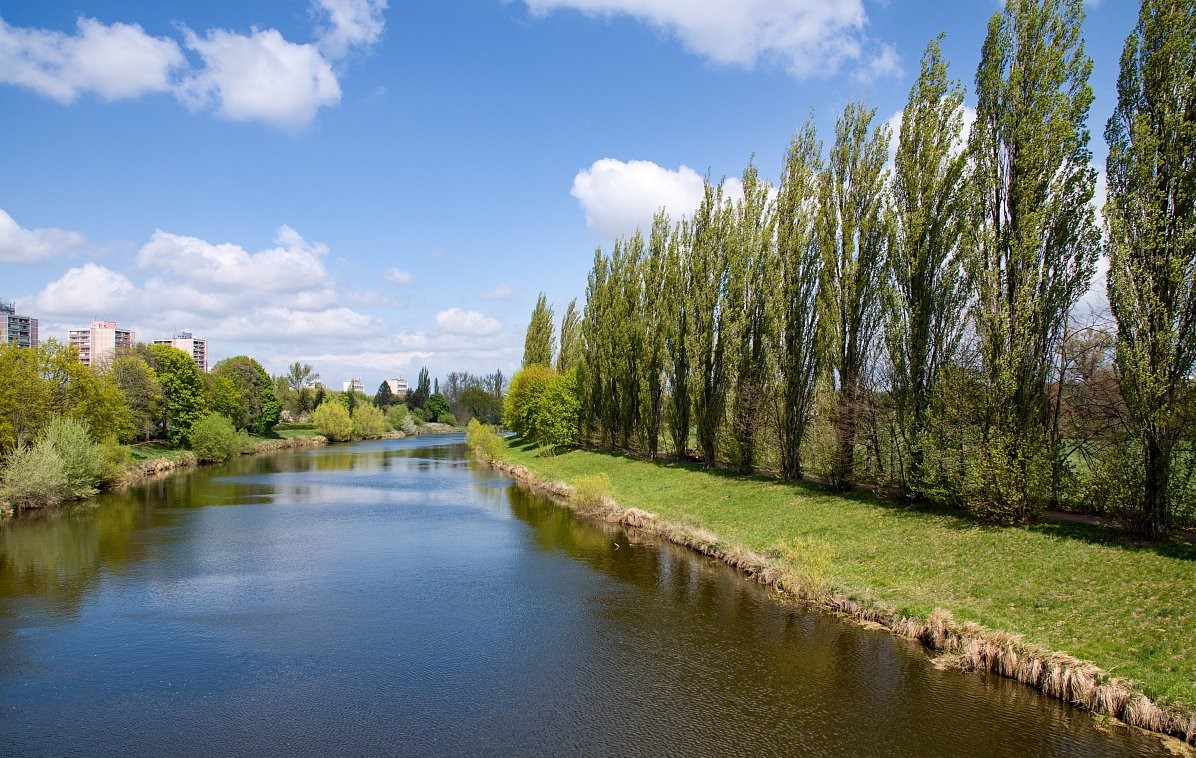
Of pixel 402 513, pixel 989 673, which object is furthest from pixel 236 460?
pixel 989 673

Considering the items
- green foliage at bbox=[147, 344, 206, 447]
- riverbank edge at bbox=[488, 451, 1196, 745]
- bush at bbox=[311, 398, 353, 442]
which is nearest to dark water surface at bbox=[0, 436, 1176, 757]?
riverbank edge at bbox=[488, 451, 1196, 745]

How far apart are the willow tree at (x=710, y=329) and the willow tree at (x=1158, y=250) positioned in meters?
16.9

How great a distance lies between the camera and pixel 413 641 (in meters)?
13.8

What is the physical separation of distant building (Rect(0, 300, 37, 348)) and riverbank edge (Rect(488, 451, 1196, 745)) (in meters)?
134

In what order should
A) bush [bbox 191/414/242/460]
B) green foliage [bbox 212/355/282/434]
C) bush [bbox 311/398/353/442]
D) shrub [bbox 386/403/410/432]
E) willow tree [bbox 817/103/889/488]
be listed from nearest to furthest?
1. willow tree [bbox 817/103/889/488]
2. bush [bbox 191/414/242/460]
3. green foliage [bbox 212/355/282/434]
4. bush [bbox 311/398/353/442]
5. shrub [bbox 386/403/410/432]

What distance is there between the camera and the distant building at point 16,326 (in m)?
110

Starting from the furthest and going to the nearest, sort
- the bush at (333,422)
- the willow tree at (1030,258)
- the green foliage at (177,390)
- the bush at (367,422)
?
the bush at (367,422) → the bush at (333,422) → the green foliage at (177,390) → the willow tree at (1030,258)

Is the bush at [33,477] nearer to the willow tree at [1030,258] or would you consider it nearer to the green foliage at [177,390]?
the green foliage at [177,390]

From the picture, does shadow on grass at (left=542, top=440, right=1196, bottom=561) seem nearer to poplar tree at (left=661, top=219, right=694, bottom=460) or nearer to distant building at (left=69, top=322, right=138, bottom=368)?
poplar tree at (left=661, top=219, right=694, bottom=460)

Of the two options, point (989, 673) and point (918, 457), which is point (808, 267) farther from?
point (989, 673)

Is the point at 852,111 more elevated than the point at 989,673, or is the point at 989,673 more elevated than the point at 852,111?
the point at 852,111

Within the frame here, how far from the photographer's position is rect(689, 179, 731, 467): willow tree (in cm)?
3167

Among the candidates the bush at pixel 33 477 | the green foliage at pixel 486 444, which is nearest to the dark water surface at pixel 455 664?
the bush at pixel 33 477

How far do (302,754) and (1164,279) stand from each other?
60.7 ft
